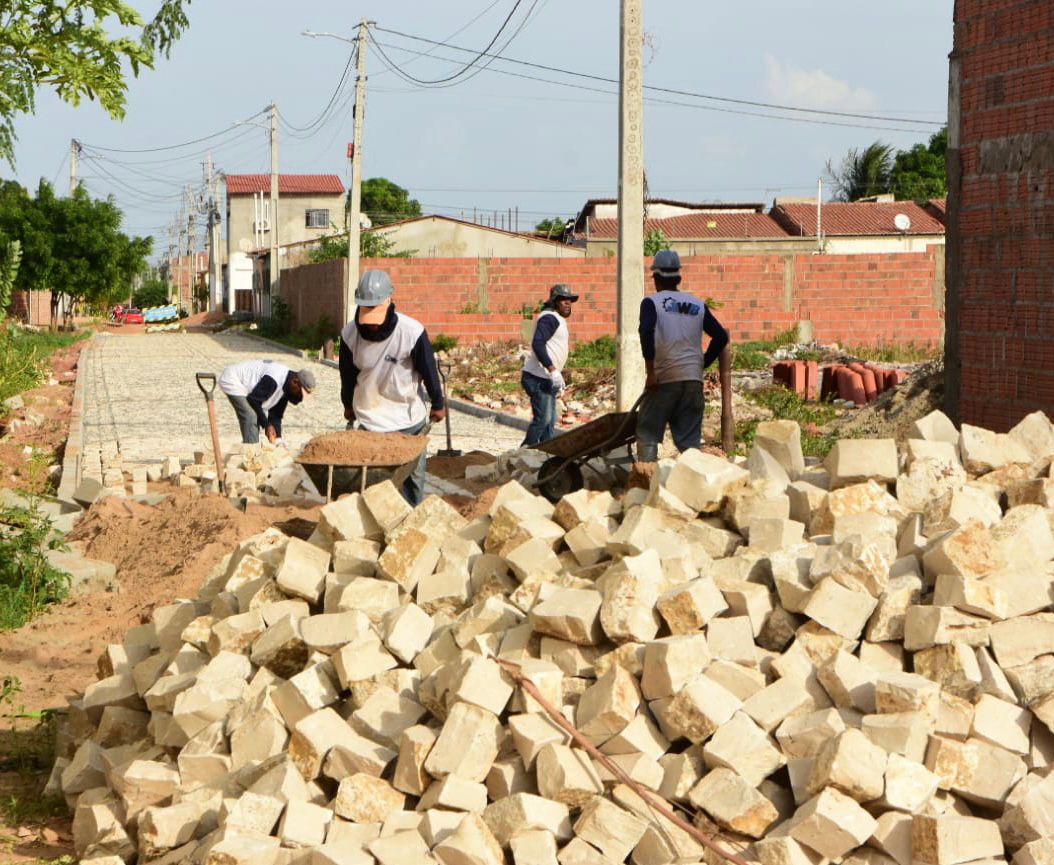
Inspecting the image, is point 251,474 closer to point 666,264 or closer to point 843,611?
point 666,264

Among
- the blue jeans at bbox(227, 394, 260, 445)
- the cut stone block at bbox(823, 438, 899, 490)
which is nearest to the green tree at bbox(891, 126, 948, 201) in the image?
the blue jeans at bbox(227, 394, 260, 445)

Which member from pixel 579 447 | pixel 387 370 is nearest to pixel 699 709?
pixel 387 370

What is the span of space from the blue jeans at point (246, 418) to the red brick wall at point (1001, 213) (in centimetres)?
580

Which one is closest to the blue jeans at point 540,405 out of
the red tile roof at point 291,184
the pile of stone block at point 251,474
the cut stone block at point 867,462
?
the pile of stone block at point 251,474

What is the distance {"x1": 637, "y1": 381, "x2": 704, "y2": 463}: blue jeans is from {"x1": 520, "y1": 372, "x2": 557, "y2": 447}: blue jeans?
2.57 metres

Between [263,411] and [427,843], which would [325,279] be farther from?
[427,843]

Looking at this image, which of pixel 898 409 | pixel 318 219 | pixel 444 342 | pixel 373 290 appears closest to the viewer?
pixel 373 290

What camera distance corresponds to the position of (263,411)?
10.8 m

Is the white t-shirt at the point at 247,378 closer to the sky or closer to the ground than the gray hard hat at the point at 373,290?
closer to the ground

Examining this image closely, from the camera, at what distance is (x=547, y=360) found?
10250mm

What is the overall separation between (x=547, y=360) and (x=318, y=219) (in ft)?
193

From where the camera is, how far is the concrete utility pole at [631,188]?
1229 centimetres

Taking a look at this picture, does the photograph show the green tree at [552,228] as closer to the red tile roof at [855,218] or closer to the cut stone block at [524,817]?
the red tile roof at [855,218]

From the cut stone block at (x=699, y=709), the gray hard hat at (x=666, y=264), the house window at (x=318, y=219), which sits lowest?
the cut stone block at (x=699, y=709)
